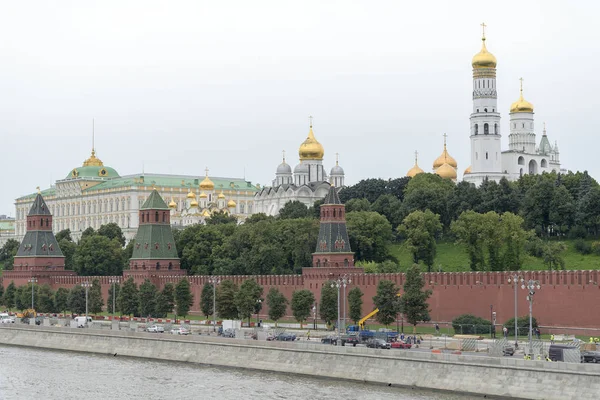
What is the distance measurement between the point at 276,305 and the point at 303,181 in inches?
2852

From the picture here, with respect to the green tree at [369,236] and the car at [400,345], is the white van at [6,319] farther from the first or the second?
the car at [400,345]

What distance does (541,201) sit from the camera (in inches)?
3969

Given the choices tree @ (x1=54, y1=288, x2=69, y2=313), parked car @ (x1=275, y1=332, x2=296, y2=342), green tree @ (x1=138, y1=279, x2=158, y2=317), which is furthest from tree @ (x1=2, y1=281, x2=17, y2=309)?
parked car @ (x1=275, y1=332, x2=296, y2=342)

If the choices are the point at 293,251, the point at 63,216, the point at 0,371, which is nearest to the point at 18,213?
the point at 63,216

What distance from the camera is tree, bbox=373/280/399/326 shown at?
71438 millimetres

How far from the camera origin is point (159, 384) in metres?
56.0

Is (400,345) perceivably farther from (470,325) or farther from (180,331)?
(180,331)

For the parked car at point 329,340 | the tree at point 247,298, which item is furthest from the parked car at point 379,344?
the tree at point 247,298

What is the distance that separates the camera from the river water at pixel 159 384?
169 feet

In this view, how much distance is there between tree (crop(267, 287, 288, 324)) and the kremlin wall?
2584 mm

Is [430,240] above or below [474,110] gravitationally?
below

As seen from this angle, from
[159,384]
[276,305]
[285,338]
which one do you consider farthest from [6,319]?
[159,384]

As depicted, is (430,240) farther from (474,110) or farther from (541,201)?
(474,110)

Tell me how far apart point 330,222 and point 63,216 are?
10721 cm
